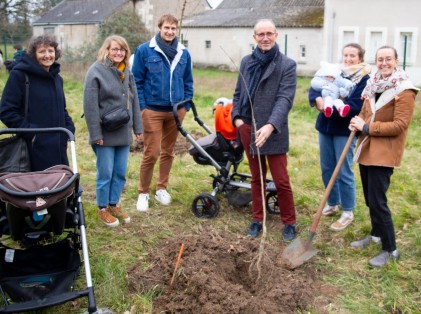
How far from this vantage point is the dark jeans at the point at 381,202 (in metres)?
4.07

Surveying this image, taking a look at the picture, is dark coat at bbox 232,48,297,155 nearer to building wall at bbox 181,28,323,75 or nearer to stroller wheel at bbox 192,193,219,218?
stroller wheel at bbox 192,193,219,218

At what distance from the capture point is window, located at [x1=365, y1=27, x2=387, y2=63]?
23516 mm

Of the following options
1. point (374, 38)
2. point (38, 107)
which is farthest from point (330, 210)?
point (374, 38)

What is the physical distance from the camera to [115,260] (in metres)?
4.36

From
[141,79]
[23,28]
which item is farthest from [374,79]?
[23,28]

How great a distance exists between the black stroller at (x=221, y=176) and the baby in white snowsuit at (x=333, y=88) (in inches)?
44.6

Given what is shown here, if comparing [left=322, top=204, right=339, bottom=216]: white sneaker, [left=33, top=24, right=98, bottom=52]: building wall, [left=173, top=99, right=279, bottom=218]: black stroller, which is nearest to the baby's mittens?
[left=173, top=99, right=279, bottom=218]: black stroller

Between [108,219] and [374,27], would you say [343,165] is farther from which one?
[374,27]

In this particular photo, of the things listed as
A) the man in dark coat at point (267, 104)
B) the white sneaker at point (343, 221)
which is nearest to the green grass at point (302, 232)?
the white sneaker at point (343, 221)

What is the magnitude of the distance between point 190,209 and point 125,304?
81.1 inches

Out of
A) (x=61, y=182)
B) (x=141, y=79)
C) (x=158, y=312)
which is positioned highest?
(x=141, y=79)

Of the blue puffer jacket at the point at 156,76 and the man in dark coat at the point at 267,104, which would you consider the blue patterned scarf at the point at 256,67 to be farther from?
the blue puffer jacket at the point at 156,76

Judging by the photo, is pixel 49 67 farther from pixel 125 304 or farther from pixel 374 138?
pixel 374 138

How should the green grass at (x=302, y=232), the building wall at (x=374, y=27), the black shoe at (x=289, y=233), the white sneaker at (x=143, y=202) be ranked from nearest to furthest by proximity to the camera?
1. the green grass at (x=302, y=232)
2. the black shoe at (x=289, y=233)
3. the white sneaker at (x=143, y=202)
4. the building wall at (x=374, y=27)
